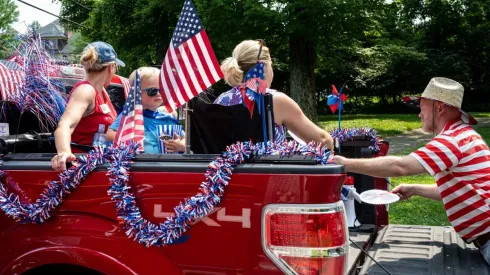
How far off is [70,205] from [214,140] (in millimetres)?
787

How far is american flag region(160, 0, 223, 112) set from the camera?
8.48ft

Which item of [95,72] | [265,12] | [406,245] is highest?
[265,12]

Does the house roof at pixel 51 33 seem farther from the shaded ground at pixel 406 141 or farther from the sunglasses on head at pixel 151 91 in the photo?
the shaded ground at pixel 406 141

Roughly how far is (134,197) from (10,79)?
2626mm

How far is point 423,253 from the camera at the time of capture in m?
3.19

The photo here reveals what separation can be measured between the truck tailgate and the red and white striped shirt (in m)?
0.16

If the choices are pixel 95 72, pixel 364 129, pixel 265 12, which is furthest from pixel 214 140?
pixel 265 12

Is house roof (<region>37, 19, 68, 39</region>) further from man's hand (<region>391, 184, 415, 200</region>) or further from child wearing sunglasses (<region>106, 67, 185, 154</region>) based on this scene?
man's hand (<region>391, 184, 415, 200</region>)

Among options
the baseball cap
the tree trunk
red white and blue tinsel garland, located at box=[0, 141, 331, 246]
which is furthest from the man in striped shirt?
the tree trunk

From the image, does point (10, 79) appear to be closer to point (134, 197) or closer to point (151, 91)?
point (151, 91)

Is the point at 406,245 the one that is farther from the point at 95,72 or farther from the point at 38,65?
the point at 38,65

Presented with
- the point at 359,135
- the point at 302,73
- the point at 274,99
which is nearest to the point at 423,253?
the point at 359,135

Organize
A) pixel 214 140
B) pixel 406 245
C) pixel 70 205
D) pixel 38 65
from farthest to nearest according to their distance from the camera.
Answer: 1. pixel 38 65
2. pixel 406 245
3. pixel 214 140
4. pixel 70 205

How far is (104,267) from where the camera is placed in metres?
2.10
